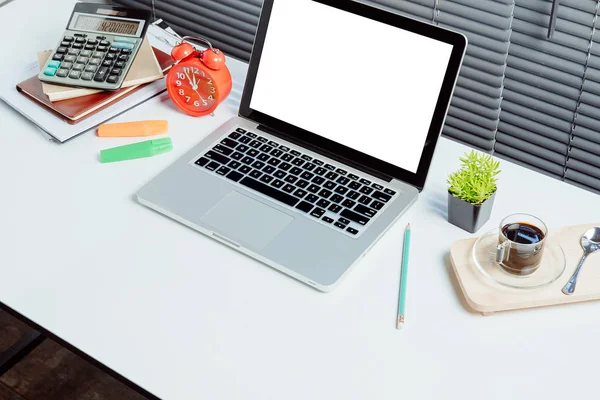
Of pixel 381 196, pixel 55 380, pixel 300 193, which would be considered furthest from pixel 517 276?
pixel 55 380

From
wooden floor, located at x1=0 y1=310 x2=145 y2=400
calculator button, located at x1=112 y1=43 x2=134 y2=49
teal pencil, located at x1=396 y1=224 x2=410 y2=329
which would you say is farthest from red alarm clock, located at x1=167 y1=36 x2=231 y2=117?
wooden floor, located at x1=0 y1=310 x2=145 y2=400

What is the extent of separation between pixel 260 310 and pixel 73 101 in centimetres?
57

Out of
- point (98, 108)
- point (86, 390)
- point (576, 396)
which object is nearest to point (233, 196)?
point (98, 108)

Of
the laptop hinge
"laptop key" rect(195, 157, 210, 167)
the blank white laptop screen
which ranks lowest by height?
"laptop key" rect(195, 157, 210, 167)

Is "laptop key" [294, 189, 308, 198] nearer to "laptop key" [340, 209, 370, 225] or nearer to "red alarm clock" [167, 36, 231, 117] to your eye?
"laptop key" [340, 209, 370, 225]

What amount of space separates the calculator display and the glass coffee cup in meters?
0.79

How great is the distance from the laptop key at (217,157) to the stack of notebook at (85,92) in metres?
0.23

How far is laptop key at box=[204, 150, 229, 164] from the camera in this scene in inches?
51.0

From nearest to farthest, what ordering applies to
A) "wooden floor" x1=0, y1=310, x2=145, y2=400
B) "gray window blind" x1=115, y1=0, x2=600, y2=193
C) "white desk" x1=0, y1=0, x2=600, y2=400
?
1. "white desk" x1=0, y1=0, x2=600, y2=400
2. "gray window blind" x1=115, y1=0, x2=600, y2=193
3. "wooden floor" x1=0, y1=310, x2=145, y2=400

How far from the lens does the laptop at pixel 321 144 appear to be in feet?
3.80

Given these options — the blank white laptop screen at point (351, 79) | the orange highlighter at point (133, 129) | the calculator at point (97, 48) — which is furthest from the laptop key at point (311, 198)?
the calculator at point (97, 48)

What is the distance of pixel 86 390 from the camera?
1.86m

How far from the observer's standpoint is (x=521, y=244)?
3.53 feet

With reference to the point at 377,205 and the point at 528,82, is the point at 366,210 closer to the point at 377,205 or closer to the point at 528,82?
the point at 377,205
